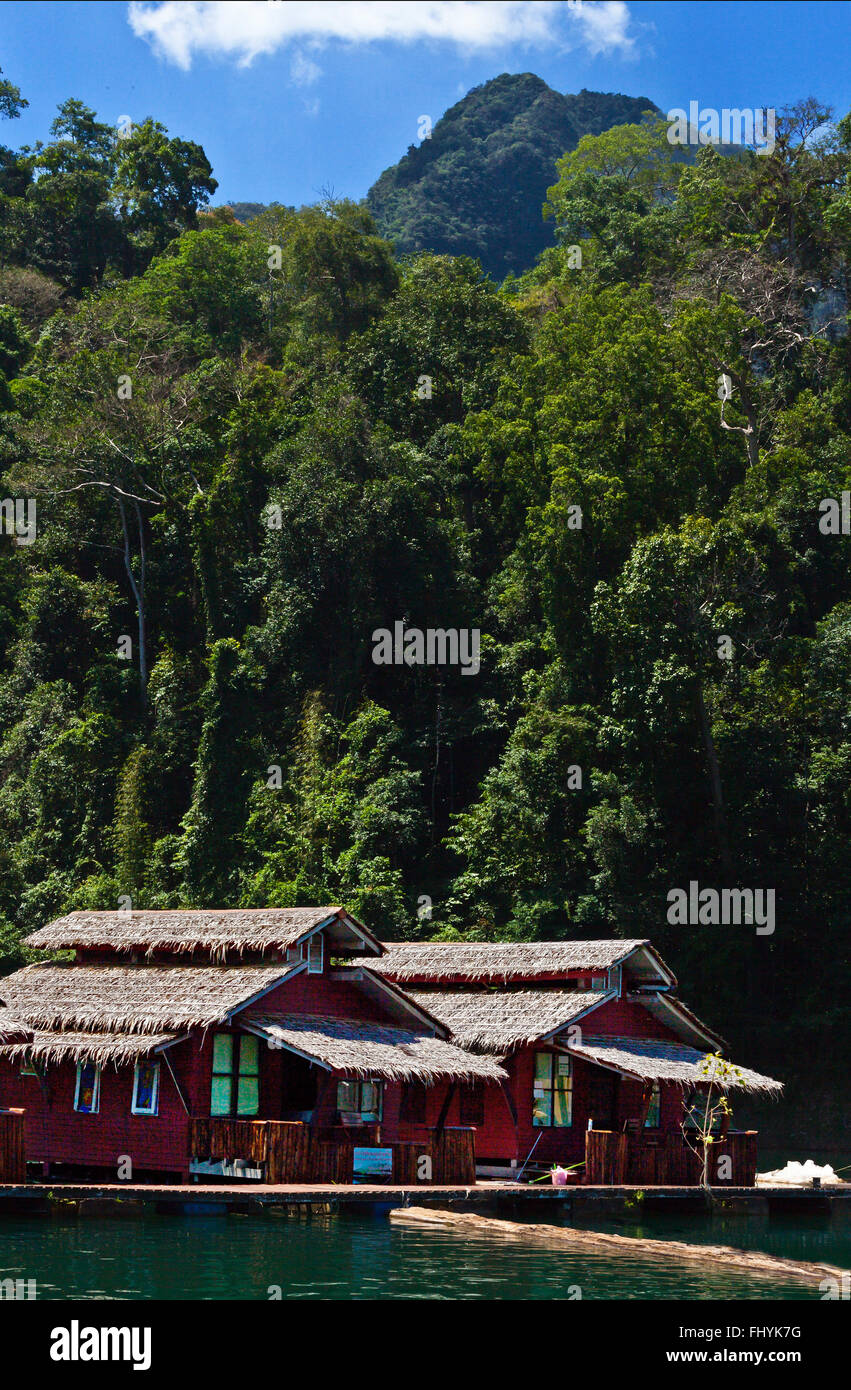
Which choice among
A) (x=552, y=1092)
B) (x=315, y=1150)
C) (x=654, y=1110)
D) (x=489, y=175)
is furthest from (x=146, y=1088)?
(x=489, y=175)

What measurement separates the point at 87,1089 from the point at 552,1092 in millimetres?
8935

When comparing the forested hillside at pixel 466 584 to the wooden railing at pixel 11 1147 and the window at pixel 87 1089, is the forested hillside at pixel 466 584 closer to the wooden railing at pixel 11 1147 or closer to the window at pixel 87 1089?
the window at pixel 87 1089

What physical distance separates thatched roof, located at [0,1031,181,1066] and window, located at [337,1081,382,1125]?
3.33m

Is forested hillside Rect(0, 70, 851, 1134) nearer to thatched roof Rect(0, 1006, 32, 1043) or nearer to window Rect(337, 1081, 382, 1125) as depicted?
window Rect(337, 1081, 382, 1125)

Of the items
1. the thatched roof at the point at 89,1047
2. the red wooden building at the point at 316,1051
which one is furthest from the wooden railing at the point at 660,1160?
the thatched roof at the point at 89,1047

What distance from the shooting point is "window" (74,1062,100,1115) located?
27500 mm

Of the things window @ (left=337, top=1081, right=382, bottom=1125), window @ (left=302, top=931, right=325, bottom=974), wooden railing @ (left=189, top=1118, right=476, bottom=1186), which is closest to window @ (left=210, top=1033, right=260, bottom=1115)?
wooden railing @ (left=189, top=1118, right=476, bottom=1186)

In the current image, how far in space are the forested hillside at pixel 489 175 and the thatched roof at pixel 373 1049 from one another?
96.5 m

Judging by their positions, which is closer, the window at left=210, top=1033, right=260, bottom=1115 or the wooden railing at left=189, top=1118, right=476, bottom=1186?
the wooden railing at left=189, top=1118, right=476, bottom=1186

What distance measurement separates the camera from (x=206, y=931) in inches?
1169

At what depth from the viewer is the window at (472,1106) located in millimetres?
31156

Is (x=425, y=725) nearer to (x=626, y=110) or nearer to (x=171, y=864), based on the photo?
(x=171, y=864)

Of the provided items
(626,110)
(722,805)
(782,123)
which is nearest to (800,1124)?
(722,805)

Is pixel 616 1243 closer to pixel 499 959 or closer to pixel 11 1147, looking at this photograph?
pixel 11 1147
